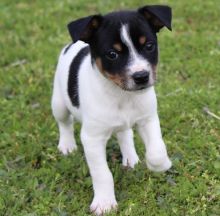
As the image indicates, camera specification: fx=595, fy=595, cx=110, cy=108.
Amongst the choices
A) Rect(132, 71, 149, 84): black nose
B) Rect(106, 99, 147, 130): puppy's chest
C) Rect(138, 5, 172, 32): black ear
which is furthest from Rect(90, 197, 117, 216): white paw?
Rect(138, 5, 172, 32): black ear

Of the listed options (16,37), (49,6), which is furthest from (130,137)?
(49,6)

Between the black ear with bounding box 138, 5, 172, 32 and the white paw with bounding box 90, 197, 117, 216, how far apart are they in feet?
5.02

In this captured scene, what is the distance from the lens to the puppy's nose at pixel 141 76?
4.42 metres

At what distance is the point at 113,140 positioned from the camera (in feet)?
20.6

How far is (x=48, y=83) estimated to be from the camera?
7551 millimetres

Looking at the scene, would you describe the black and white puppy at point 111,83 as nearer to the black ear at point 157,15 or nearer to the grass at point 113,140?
the black ear at point 157,15

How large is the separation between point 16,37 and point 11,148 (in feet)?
10.4

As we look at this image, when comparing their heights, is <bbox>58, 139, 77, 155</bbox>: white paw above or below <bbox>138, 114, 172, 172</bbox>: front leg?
below

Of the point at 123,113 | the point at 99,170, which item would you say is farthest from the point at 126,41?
the point at 99,170

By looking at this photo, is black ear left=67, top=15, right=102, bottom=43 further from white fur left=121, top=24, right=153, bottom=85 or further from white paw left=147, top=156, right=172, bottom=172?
white paw left=147, top=156, right=172, bottom=172

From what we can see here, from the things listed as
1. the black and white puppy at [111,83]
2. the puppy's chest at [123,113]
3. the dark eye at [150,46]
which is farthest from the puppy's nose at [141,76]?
the puppy's chest at [123,113]

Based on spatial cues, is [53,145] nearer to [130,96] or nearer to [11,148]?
[11,148]

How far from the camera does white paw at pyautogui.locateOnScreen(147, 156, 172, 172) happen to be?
509cm

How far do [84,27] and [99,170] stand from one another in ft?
4.03
